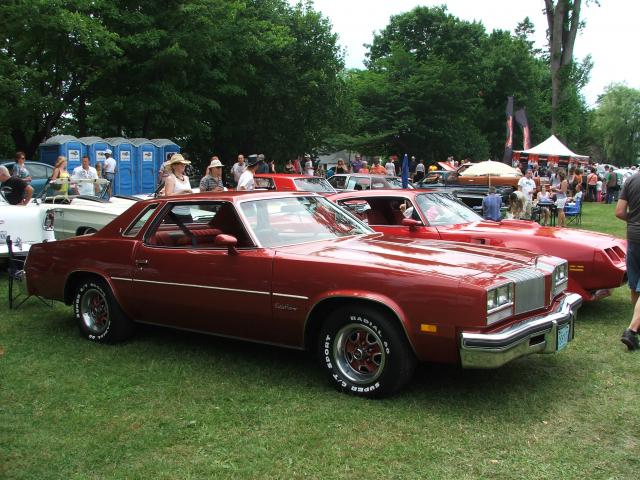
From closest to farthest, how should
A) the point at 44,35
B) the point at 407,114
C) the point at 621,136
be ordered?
1. the point at 44,35
2. the point at 407,114
3. the point at 621,136

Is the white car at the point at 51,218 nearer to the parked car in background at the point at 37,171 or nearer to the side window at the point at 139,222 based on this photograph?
the side window at the point at 139,222

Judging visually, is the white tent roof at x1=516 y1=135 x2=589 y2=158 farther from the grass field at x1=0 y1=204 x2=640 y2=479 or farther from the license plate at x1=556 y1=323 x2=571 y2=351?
the license plate at x1=556 y1=323 x2=571 y2=351

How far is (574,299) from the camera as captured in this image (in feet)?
17.3

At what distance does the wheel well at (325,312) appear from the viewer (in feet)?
14.7

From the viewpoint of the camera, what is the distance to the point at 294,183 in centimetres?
1392

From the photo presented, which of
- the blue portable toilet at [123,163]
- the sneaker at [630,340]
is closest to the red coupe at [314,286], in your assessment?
the sneaker at [630,340]

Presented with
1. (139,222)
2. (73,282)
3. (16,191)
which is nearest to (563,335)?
(139,222)

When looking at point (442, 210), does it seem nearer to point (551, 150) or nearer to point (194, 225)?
point (194, 225)

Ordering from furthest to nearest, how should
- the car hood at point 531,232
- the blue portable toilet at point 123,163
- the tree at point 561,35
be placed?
the tree at point 561,35, the blue portable toilet at point 123,163, the car hood at point 531,232

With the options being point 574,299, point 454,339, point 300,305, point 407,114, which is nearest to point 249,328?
point 300,305

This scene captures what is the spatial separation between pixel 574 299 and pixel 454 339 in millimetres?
1636

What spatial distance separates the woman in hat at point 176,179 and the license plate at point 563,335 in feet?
18.1

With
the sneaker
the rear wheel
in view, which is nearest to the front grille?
the sneaker

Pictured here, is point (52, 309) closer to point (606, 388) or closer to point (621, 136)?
point (606, 388)
